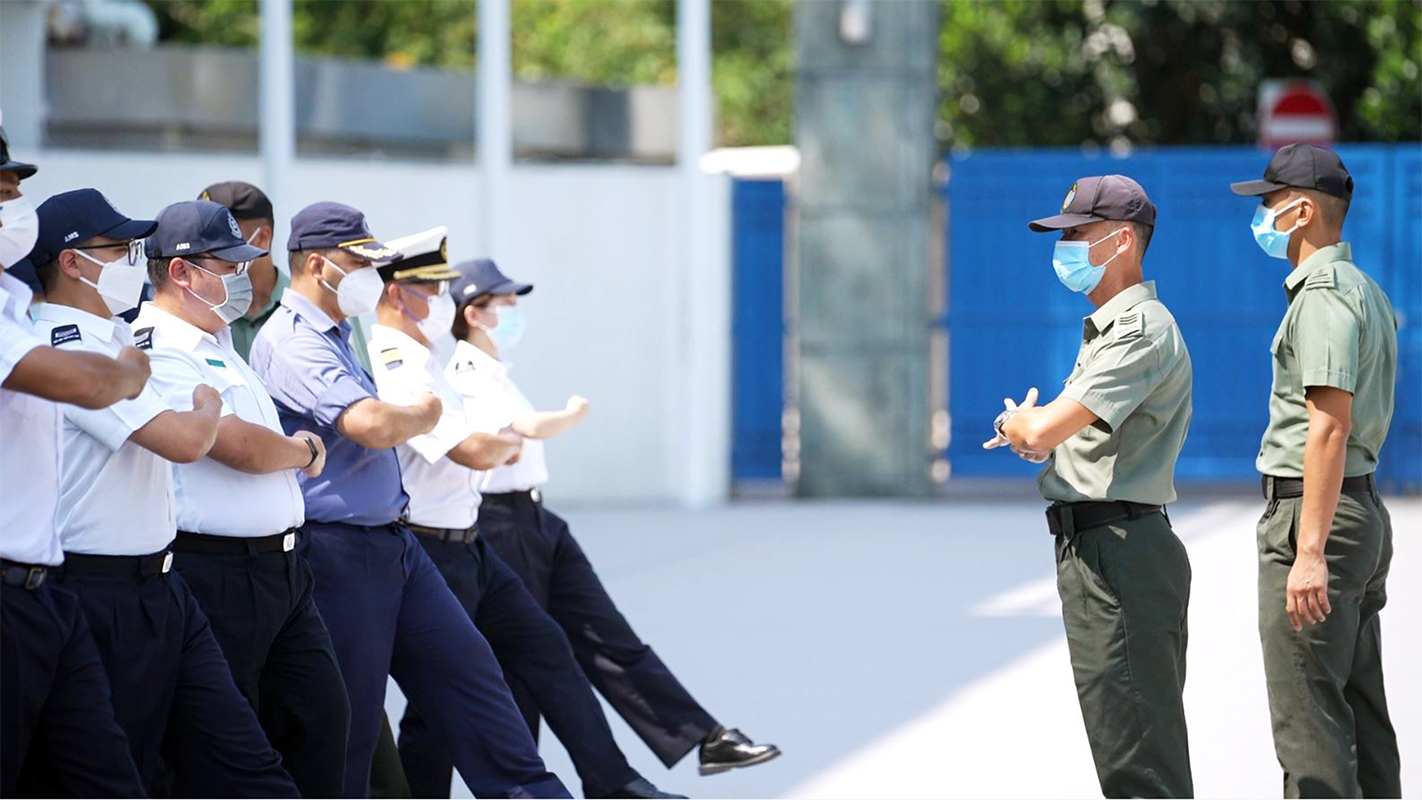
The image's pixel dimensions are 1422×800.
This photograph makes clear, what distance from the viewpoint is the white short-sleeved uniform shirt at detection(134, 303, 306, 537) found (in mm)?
4812

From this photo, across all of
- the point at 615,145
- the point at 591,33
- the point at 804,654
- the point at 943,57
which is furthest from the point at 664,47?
the point at 804,654

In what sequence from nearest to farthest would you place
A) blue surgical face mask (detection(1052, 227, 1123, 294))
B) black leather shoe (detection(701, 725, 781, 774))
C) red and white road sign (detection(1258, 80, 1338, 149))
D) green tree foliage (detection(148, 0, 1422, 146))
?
blue surgical face mask (detection(1052, 227, 1123, 294))
black leather shoe (detection(701, 725, 781, 774))
red and white road sign (detection(1258, 80, 1338, 149))
green tree foliage (detection(148, 0, 1422, 146))

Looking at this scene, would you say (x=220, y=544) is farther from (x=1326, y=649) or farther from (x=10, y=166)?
(x=1326, y=649)

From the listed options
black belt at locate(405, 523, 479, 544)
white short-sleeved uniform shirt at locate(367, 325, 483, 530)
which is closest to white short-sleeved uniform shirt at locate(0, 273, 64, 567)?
white short-sleeved uniform shirt at locate(367, 325, 483, 530)

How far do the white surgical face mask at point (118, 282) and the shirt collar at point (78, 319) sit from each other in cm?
8

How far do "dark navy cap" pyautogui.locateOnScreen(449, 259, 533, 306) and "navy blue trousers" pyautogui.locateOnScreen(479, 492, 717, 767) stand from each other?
2.14 feet

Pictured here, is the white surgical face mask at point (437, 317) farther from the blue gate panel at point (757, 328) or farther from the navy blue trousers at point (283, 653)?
the blue gate panel at point (757, 328)

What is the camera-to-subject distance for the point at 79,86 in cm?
1377

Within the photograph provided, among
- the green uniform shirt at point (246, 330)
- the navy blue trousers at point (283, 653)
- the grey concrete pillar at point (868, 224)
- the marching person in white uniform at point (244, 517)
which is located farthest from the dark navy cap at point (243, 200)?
the grey concrete pillar at point (868, 224)

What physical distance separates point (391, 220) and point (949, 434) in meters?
4.10

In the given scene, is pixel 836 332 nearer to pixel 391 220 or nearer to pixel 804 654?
pixel 391 220

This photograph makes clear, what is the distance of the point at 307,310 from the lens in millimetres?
5406

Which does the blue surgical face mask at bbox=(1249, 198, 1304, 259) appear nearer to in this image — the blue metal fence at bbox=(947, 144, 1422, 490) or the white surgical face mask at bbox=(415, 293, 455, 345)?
the white surgical face mask at bbox=(415, 293, 455, 345)

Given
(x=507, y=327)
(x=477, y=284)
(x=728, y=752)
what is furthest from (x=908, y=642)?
(x=477, y=284)
